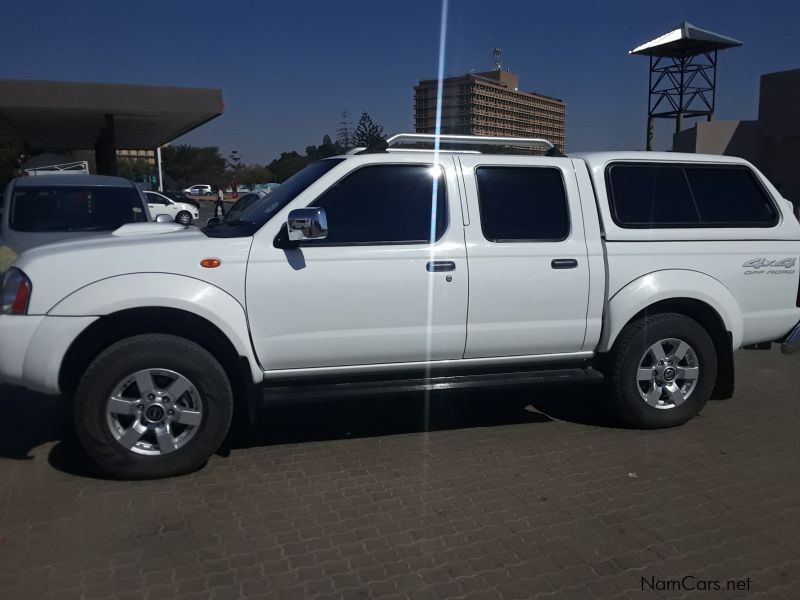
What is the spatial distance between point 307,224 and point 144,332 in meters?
1.19

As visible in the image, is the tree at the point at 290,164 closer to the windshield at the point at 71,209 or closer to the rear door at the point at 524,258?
the windshield at the point at 71,209

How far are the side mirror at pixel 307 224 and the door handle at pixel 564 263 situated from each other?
1.61 metres

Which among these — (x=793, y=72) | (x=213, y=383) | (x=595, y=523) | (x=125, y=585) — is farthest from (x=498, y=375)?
(x=793, y=72)

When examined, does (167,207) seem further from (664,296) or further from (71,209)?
(664,296)

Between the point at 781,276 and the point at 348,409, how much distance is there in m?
3.43

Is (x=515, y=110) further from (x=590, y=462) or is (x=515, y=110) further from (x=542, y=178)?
(x=590, y=462)

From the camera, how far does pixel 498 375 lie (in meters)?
5.07

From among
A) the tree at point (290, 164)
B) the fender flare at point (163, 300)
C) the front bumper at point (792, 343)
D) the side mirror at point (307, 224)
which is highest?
the tree at point (290, 164)

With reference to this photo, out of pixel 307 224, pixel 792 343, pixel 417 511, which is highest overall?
pixel 307 224

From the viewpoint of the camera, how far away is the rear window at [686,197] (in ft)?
17.4

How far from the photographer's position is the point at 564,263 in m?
5.03

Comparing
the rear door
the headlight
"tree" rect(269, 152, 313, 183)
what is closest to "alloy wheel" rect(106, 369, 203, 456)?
the headlight

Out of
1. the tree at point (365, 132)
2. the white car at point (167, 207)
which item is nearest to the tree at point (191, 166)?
the white car at point (167, 207)

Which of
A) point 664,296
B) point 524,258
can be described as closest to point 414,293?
point 524,258
